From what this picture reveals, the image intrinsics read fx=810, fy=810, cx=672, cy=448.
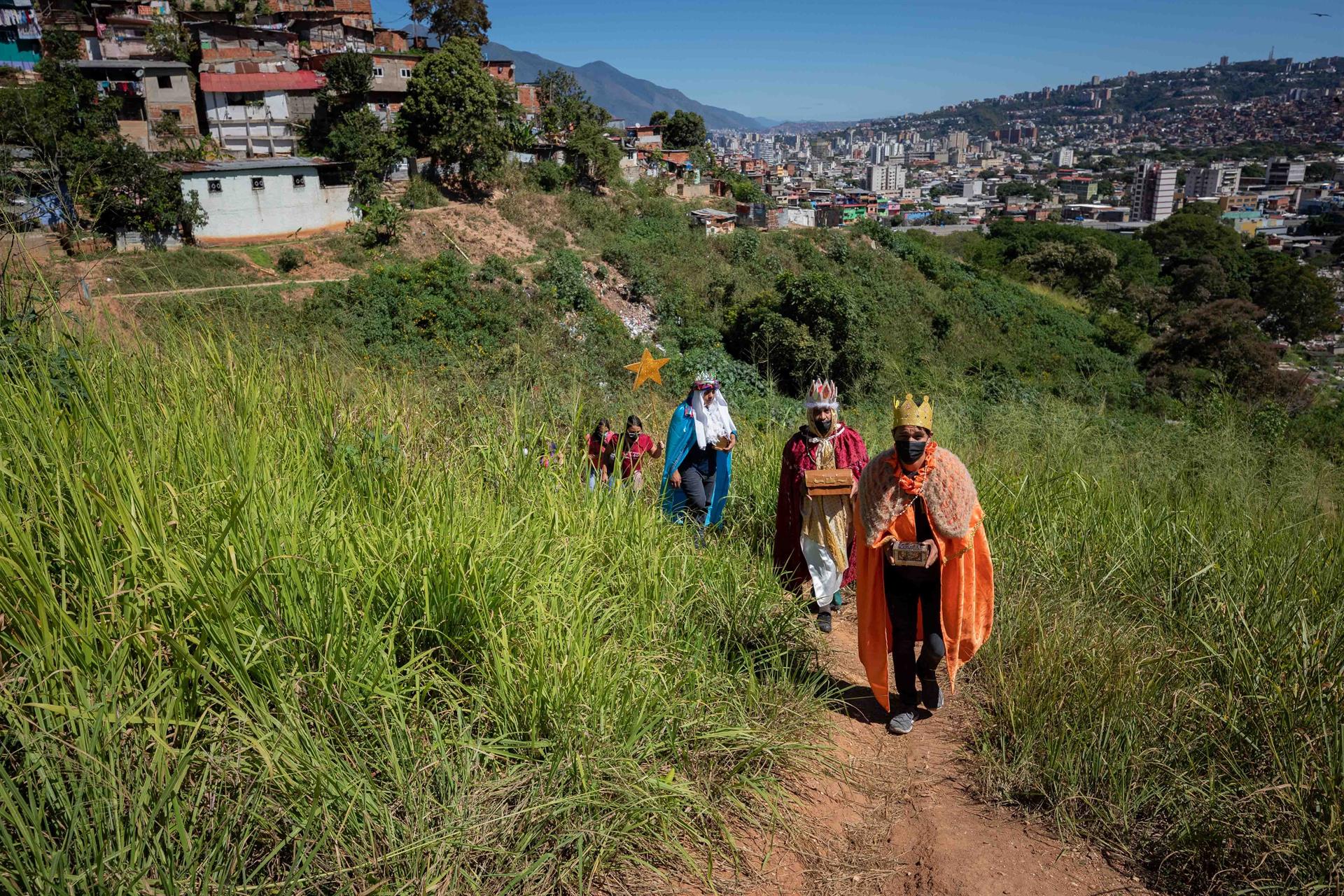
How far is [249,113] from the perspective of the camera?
93.2ft

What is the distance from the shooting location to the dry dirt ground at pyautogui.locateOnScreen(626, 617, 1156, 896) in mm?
2383

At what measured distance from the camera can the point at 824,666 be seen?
142 inches

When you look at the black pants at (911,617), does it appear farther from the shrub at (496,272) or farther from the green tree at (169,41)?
the green tree at (169,41)

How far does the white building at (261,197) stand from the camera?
2278 cm

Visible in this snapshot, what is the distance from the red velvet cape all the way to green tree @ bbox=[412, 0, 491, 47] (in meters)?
38.6

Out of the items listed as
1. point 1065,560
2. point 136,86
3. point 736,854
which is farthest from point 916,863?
point 136,86

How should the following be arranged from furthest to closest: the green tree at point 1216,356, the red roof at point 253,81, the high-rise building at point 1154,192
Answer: the high-rise building at point 1154,192 → the red roof at point 253,81 → the green tree at point 1216,356

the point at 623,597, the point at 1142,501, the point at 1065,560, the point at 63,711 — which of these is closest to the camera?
the point at 63,711

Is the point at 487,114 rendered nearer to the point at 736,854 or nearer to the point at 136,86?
the point at 136,86

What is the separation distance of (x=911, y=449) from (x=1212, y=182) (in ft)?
499

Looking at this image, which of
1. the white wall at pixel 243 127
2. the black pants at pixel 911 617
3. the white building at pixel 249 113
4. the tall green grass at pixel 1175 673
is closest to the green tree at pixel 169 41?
the white building at pixel 249 113

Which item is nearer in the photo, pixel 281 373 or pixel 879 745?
pixel 879 745

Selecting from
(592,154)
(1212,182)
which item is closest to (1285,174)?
(1212,182)

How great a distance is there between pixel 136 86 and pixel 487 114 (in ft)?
38.3
